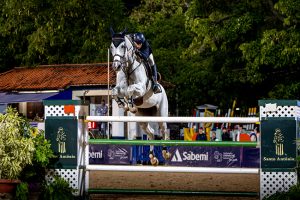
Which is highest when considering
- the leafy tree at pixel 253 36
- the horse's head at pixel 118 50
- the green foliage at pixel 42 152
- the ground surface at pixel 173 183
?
the leafy tree at pixel 253 36

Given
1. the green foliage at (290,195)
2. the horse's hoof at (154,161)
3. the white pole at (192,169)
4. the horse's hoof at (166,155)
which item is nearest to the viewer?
the green foliage at (290,195)

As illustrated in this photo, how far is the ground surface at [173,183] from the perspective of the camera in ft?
43.7

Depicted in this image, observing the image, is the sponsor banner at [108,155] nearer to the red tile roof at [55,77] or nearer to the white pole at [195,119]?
the white pole at [195,119]

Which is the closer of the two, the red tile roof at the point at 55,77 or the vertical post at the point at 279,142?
the vertical post at the point at 279,142

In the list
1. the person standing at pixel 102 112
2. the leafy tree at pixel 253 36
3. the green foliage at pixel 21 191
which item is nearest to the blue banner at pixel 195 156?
the green foliage at pixel 21 191

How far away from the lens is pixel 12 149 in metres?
11.7

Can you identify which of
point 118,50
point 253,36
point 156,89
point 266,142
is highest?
point 253,36

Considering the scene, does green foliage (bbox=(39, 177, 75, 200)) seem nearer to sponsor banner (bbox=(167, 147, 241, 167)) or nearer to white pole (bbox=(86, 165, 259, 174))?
white pole (bbox=(86, 165, 259, 174))

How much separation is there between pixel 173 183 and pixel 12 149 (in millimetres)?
4621

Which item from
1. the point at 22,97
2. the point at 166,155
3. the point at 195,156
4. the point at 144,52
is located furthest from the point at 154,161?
the point at 22,97

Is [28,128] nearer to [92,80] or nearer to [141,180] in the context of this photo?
[141,180]

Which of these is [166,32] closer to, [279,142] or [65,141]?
[65,141]

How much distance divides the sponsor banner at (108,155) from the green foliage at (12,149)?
623 centimetres

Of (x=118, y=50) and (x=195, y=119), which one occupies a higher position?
(x=118, y=50)
